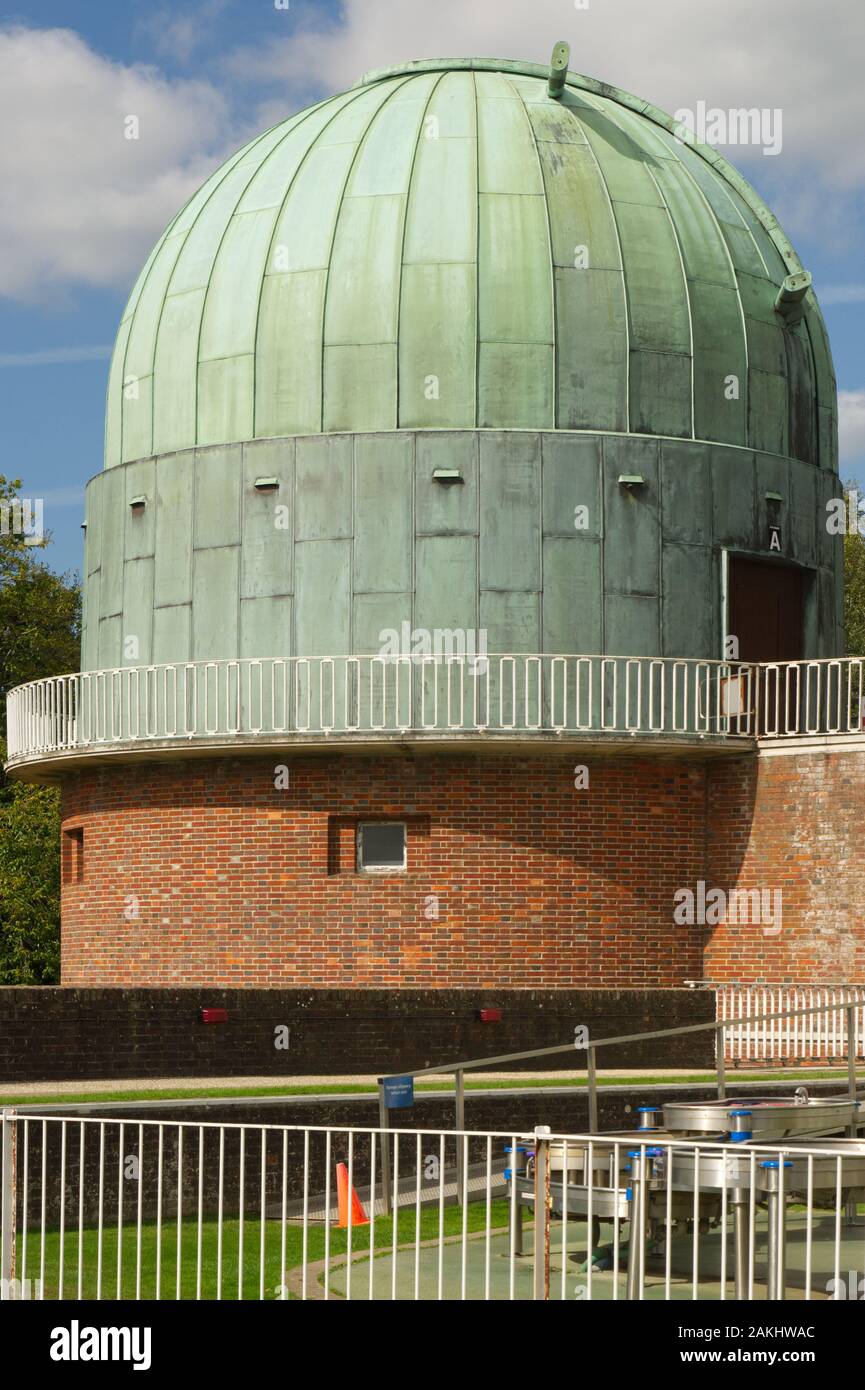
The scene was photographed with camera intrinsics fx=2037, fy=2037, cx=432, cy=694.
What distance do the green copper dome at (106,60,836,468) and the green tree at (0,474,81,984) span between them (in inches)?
386

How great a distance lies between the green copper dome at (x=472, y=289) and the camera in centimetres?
2414

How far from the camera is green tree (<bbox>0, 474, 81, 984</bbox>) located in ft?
110

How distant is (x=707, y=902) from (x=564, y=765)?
7.73ft

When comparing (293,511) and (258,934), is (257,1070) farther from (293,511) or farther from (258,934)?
(293,511)

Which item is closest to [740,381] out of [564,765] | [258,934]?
[564,765]

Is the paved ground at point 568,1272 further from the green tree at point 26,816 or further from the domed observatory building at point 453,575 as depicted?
the green tree at point 26,816

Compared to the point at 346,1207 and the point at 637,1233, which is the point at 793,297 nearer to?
the point at 346,1207

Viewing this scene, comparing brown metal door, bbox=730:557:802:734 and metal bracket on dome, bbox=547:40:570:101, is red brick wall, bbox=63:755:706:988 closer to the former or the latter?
brown metal door, bbox=730:557:802:734

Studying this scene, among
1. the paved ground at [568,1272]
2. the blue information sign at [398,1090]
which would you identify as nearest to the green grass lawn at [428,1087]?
the blue information sign at [398,1090]

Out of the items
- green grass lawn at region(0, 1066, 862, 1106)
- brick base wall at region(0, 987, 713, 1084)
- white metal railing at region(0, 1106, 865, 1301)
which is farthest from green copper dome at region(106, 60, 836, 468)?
white metal railing at region(0, 1106, 865, 1301)

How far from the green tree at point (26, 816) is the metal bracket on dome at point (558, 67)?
Answer: 15332mm

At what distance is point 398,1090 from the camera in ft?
42.8

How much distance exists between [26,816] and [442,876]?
13268 millimetres

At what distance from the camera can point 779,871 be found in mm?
22875
